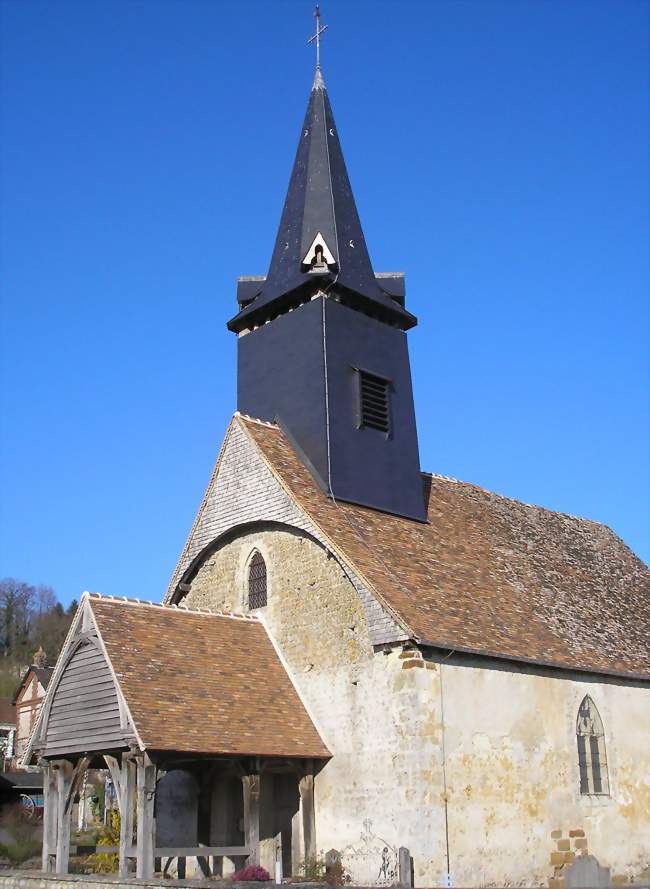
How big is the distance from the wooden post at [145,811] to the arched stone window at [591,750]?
8893mm

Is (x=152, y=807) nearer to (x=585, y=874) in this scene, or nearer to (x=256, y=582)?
(x=256, y=582)

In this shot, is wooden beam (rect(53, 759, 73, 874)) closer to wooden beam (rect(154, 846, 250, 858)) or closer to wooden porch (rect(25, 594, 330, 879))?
wooden porch (rect(25, 594, 330, 879))

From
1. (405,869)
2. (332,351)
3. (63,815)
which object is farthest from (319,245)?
(405,869)

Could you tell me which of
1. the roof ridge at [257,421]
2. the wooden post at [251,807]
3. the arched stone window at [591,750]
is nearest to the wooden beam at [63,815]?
the wooden post at [251,807]

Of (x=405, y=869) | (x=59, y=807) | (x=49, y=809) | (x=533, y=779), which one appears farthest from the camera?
(x=533, y=779)

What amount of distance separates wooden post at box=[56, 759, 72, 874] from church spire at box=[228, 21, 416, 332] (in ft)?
35.9

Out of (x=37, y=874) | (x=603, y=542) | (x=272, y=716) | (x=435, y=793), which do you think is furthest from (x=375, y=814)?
(x=603, y=542)

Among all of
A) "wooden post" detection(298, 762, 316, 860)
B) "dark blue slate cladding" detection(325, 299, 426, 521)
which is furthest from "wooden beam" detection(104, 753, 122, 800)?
"dark blue slate cladding" detection(325, 299, 426, 521)

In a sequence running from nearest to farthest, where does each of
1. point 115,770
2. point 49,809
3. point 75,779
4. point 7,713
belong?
point 115,770
point 75,779
point 49,809
point 7,713

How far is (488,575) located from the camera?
20266 mm

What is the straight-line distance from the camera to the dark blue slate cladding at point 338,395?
20.0 m

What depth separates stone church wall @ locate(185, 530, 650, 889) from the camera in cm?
1542

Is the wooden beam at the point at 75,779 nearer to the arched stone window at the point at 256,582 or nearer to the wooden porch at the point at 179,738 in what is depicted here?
the wooden porch at the point at 179,738

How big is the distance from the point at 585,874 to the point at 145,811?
831 centimetres
